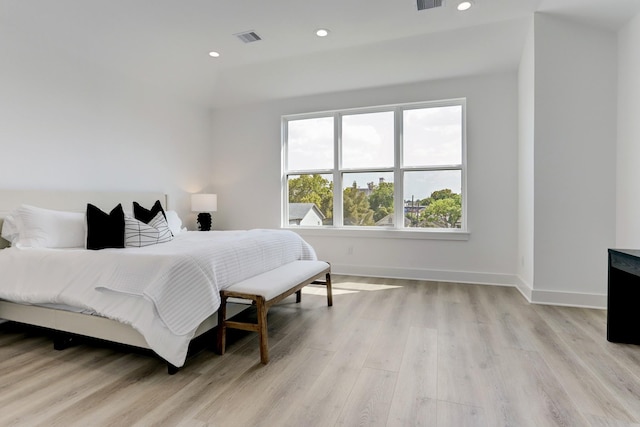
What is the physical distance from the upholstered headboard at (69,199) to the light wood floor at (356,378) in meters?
1.06

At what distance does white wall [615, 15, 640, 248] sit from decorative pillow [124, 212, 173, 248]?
13.6ft

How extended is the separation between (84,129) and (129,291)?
2445 mm

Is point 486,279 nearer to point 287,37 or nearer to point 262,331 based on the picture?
point 262,331

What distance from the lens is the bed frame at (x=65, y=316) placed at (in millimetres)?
2121

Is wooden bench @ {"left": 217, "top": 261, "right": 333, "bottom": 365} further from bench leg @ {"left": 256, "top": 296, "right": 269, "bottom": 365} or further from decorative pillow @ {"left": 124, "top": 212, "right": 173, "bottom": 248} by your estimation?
decorative pillow @ {"left": 124, "top": 212, "right": 173, "bottom": 248}

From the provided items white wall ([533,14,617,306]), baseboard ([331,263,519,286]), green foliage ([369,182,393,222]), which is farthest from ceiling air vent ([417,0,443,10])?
baseboard ([331,263,519,286])

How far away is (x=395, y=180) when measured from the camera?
15.1ft

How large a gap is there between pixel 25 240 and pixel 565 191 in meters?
4.77

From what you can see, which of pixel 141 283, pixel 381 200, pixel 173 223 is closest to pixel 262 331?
pixel 141 283

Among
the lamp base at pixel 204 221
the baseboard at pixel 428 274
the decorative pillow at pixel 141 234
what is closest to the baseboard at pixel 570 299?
the baseboard at pixel 428 274

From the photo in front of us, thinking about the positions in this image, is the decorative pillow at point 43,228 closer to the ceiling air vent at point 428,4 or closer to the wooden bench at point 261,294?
the wooden bench at point 261,294

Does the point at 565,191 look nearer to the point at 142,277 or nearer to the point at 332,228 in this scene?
the point at 332,228

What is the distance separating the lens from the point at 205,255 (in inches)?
88.4

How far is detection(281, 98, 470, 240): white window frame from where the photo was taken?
4.31 meters
